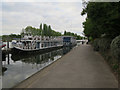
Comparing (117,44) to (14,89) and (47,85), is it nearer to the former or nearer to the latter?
(47,85)

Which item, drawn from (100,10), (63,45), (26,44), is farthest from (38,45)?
(100,10)

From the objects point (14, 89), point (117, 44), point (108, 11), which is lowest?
point (14, 89)

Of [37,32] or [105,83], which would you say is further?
[37,32]

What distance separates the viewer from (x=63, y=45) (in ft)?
141

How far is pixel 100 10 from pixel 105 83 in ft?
15.4

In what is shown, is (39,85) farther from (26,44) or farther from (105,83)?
(26,44)

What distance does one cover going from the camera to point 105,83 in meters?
4.79

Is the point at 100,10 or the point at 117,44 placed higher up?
the point at 100,10

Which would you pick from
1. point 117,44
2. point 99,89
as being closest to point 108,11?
point 117,44

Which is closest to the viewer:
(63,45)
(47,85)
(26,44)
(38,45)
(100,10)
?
(47,85)

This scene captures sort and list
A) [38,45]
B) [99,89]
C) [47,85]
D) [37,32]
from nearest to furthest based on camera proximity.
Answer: [99,89]
[47,85]
[38,45]
[37,32]

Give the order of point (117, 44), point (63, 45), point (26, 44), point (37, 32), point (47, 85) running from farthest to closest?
point (37, 32) < point (63, 45) < point (26, 44) < point (117, 44) < point (47, 85)

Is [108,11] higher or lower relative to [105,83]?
higher

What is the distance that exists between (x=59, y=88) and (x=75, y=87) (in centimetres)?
64
